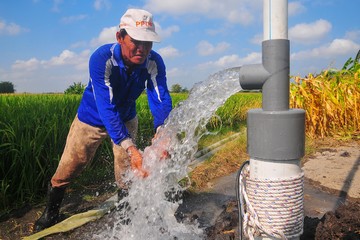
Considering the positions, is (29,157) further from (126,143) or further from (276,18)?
(276,18)

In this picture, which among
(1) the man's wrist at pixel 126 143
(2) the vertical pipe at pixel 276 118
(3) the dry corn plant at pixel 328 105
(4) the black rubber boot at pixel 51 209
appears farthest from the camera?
(3) the dry corn plant at pixel 328 105

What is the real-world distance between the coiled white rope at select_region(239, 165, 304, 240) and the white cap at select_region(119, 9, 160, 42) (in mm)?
1444

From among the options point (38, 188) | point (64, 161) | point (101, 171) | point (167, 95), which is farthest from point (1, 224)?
point (167, 95)

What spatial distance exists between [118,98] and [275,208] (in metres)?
1.96

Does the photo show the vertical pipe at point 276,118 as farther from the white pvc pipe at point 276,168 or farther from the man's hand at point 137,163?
the man's hand at point 137,163

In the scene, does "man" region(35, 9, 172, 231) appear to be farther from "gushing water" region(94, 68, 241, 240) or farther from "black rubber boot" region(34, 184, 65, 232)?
"gushing water" region(94, 68, 241, 240)

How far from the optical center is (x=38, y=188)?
11.4 ft

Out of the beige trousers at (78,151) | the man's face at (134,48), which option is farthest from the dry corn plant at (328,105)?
the man's face at (134,48)

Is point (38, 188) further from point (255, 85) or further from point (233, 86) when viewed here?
point (255, 85)

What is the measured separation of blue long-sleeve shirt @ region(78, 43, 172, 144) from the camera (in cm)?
246

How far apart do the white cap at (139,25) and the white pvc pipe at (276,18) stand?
1.31 m

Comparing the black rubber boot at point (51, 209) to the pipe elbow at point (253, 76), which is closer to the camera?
the pipe elbow at point (253, 76)

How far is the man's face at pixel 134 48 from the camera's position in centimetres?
240

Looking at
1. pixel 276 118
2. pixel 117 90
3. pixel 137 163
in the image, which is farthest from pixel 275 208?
pixel 117 90
